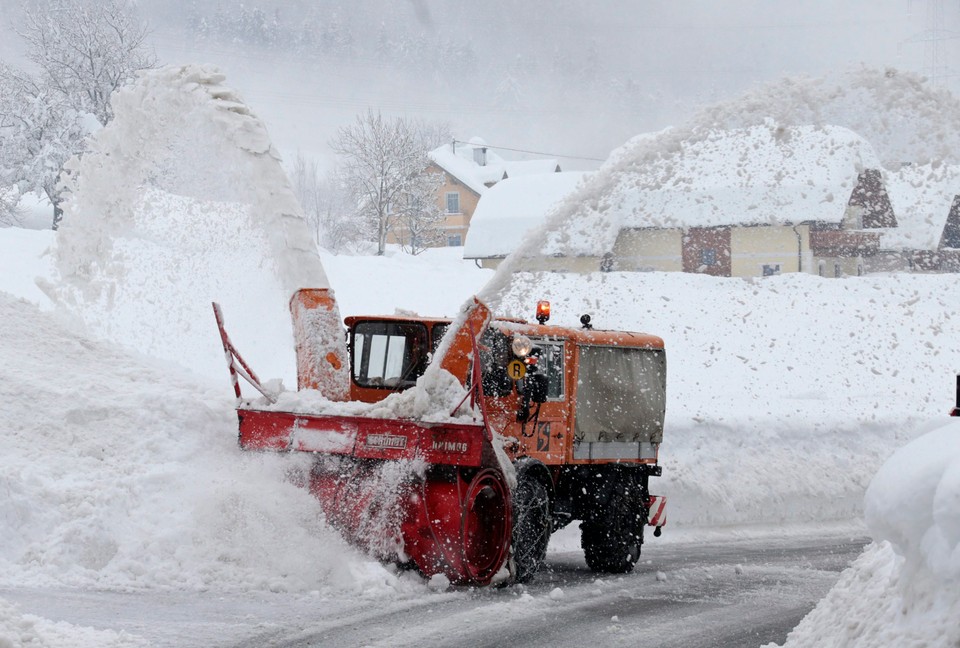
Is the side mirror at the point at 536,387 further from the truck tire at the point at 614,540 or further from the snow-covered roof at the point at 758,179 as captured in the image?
the snow-covered roof at the point at 758,179

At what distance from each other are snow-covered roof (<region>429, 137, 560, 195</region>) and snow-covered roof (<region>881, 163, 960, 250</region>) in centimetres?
4515

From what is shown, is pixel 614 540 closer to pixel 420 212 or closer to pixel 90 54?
pixel 90 54

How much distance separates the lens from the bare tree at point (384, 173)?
58781 millimetres

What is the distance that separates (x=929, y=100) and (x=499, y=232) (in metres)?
27.8

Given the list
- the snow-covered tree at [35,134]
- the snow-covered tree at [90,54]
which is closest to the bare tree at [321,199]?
the snow-covered tree at [35,134]

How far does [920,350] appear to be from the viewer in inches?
948

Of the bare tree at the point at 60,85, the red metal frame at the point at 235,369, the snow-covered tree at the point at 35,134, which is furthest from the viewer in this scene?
the snow-covered tree at the point at 35,134

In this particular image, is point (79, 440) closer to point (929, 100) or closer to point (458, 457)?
point (458, 457)

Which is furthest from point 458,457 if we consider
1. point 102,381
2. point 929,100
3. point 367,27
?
point 367,27

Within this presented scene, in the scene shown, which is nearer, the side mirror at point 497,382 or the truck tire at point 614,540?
the side mirror at point 497,382

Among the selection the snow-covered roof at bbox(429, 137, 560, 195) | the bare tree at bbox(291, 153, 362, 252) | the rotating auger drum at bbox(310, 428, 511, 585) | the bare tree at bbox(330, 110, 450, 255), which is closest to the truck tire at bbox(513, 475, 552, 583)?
the rotating auger drum at bbox(310, 428, 511, 585)

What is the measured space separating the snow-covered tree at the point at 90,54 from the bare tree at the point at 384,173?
14.0 meters

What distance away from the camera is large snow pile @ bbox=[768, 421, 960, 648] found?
4.50m

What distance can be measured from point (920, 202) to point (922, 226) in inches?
61.0
